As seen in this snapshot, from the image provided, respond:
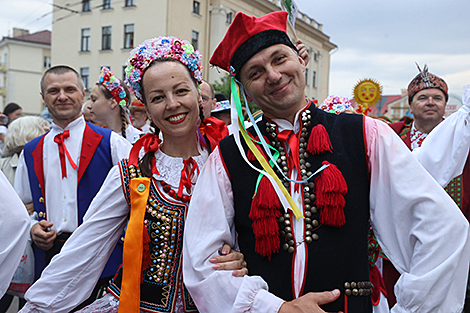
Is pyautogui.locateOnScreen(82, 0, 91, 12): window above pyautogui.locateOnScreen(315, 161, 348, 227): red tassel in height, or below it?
above

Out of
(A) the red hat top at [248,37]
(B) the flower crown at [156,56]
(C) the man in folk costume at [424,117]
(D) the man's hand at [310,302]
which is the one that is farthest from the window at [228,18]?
(D) the man's hand at [310,302]

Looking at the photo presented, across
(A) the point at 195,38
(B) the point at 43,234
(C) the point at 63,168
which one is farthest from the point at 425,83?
(A) the point at 195,38

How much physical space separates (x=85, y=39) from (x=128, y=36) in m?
3.44

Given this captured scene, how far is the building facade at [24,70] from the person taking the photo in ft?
124

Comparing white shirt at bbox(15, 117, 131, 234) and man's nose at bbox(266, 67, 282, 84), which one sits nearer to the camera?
man's nose at bbox(266, 67, 282, 84)

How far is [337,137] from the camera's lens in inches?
75.0

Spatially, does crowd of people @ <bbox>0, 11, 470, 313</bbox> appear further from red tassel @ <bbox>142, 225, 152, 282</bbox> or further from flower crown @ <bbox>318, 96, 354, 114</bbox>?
flower crown @ <bbox>318, 96, 354, 114</bbox>

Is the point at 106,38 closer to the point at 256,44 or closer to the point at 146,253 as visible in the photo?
the point at 146,253

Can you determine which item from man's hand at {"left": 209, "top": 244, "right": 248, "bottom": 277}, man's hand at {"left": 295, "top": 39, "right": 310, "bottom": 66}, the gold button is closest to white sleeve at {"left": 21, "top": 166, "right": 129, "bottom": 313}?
the gold button

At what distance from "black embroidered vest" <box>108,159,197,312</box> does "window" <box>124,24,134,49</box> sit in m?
22.8

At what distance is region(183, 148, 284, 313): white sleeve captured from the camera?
69.1 inches

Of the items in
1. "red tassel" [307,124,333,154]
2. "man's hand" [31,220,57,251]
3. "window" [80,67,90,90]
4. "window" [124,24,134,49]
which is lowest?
"man's hand" [31,220,57,251]

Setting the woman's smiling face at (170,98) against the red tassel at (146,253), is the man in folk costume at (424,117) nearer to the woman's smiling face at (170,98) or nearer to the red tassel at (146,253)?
the red tassel at (146,253)

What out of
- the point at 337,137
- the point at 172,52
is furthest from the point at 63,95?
the point at 337,137
